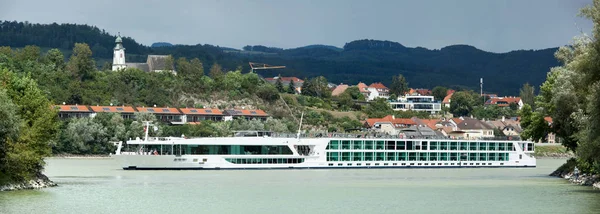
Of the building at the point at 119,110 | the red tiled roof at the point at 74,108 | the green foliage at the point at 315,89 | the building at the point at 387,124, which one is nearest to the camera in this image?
the red tiled roof at the point at 74,108

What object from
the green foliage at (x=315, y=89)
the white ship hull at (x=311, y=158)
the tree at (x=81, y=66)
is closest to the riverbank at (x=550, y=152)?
the white ship hull at (x=311, y=158)

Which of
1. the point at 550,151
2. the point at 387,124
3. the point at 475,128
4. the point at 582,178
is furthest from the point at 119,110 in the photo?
the point at 582,178

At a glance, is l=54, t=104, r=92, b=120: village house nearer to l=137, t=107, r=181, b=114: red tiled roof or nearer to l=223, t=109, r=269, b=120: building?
l=137, t=107, r=181, b=114: red tiled roof

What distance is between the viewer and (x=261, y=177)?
234 ft

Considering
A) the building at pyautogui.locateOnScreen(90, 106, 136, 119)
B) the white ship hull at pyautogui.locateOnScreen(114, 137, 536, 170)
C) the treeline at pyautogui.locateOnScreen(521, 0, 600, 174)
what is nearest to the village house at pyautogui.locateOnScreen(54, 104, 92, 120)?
the building at pyautogui.locateOnScreen(90, 106, 136, 119)

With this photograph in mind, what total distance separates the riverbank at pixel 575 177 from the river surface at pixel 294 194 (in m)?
0.92

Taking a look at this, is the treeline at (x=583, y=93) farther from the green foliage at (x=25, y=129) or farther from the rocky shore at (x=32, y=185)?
the rocky shore at (x=32, y=185)

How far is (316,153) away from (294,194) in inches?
1199

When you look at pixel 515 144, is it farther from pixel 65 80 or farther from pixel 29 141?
pixel 65 80

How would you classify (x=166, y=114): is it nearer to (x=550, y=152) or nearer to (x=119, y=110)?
(x=119, y=110)

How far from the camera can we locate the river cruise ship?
79.9 metres

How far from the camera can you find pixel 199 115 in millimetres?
146750

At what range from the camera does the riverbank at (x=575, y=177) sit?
2347 inches

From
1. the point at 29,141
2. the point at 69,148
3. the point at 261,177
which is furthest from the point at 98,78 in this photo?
the point at 29,141
